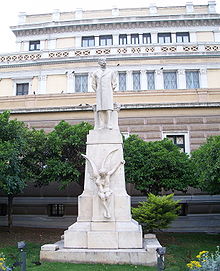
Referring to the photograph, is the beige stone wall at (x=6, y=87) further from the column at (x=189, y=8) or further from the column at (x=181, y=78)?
the column at (x=189, y=8)

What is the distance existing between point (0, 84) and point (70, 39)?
9689mm

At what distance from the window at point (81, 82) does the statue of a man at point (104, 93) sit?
17166 mm

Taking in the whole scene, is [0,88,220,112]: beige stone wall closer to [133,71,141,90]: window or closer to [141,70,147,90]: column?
[141,70,147,90]: column

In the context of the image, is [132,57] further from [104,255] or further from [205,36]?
[104,255]

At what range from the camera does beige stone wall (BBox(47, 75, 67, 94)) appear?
2816 centimetres

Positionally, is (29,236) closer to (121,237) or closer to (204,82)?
(121,237)

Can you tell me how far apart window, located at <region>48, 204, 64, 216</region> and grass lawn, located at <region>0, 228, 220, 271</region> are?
220 cm

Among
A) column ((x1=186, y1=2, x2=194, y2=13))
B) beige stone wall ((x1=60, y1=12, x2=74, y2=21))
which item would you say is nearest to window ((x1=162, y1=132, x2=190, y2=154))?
column ((x1=186, y1=2, x2=194, y2=13))

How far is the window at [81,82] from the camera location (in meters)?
28.0

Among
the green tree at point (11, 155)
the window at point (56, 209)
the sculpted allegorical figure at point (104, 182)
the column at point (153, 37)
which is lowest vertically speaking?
the window at point (56, 209)

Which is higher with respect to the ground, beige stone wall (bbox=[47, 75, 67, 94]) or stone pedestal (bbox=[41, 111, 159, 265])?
beige stone wall (bbox=[47, 75, 67, 94])

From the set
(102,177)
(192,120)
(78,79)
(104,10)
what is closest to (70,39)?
(104,10)

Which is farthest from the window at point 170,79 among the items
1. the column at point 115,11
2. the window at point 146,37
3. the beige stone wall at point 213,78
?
the column at point 115,11

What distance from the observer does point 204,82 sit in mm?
27141
